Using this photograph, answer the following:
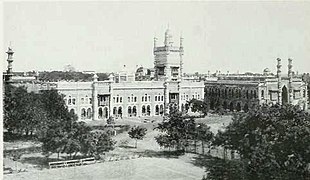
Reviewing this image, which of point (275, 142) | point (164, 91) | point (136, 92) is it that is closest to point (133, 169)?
point (275, 142)

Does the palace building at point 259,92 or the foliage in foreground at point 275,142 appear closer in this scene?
the foliage in foreground at point 275,142

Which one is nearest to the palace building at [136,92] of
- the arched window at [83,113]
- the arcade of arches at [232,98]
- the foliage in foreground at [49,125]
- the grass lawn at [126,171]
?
the arched window at [83,113]

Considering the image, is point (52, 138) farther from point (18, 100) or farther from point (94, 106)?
point (94, 106)

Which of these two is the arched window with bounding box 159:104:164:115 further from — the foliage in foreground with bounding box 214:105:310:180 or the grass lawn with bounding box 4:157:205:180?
the foliage in foreground with bounding box 214:105:310:180

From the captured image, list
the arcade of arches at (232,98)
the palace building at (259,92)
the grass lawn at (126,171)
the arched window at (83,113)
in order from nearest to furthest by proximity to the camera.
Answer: the grass lawn at (126,171) → the arched window at (83,113) → the palace building at (259,92) → the arcade of arches at (232,98)

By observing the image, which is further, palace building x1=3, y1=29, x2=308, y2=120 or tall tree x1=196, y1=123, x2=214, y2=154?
palace building x1=3, y1=29, x2=308, y2=120

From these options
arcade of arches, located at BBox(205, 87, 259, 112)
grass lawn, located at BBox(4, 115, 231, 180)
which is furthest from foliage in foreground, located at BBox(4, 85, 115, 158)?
arcade of arches, located at BBox(205, 87, 259, 112)

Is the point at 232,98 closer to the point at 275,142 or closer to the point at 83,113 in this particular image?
the point at 83,113

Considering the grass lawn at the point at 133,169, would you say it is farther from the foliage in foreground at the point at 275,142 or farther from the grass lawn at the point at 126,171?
the foliage in foreground at the point at 275,142
